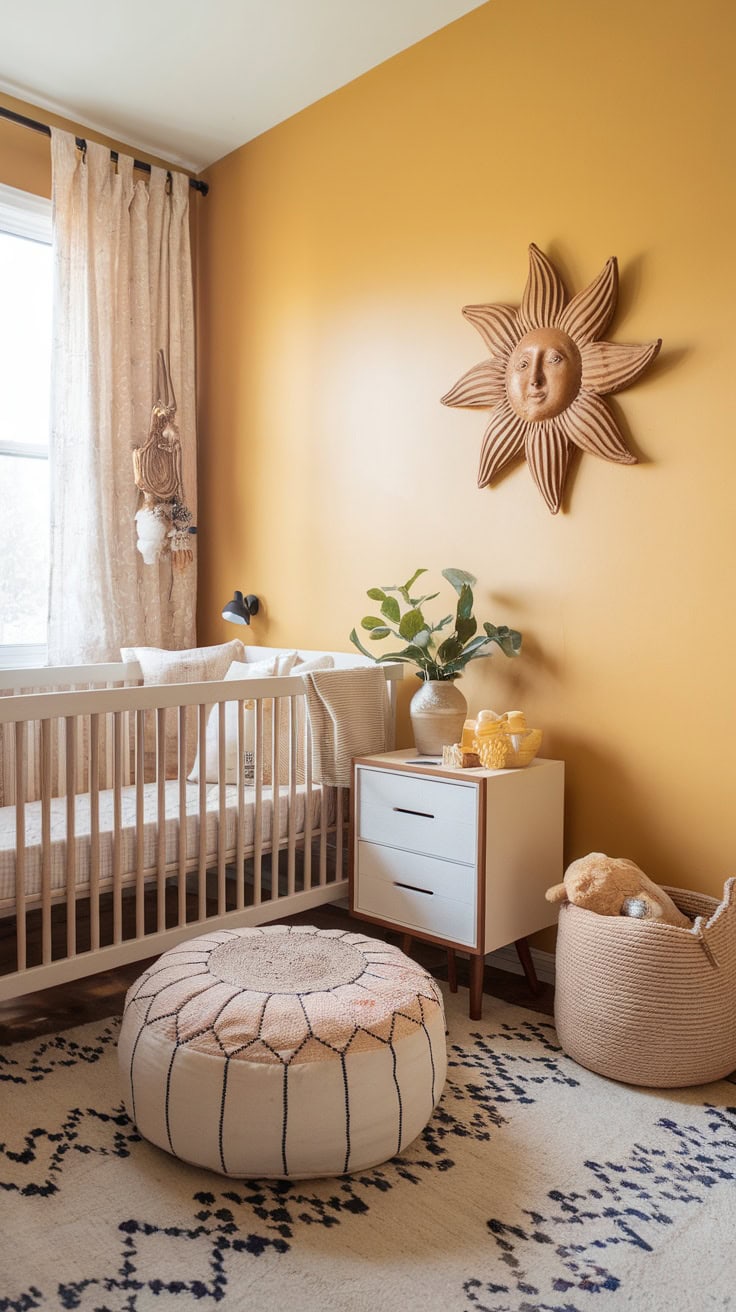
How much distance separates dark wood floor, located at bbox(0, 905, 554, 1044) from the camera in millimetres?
2059

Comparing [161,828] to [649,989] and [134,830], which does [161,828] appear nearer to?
[134,830]

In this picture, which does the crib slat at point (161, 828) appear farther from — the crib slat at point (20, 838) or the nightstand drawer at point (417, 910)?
the nightstand drawer at point (417, 910)

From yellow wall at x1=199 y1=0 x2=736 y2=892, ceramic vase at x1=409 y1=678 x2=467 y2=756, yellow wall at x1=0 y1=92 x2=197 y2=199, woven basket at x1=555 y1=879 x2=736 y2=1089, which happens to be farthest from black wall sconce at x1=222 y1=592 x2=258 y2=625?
woven basket at x1=555 y1=879 x2=736 y2=1089

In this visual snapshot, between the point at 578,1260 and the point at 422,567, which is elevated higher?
the point at 422,567

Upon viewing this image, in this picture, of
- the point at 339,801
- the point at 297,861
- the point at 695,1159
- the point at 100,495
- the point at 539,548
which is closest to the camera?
the point at 695,1159

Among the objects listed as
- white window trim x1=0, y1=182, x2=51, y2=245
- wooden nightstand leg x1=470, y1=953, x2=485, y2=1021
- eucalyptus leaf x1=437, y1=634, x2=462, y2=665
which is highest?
white window trim x1=0, y1=182, x2=51, y2=245

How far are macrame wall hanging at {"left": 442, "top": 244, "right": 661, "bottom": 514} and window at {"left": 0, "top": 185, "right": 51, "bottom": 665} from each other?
1.44 m

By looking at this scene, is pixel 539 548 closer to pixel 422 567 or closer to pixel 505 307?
pixel 422 567

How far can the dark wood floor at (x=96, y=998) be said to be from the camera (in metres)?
2.06

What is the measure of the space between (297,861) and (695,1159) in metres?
1.49

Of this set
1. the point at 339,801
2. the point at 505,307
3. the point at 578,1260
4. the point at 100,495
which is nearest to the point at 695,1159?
the point at 578,1260

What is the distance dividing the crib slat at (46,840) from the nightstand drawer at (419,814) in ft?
2.58

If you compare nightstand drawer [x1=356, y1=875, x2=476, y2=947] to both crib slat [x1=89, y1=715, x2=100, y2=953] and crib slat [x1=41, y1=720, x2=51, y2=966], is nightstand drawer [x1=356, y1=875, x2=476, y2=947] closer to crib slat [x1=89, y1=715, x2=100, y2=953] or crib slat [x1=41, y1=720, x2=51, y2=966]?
crib slat [x1=89, y1=715, x2=100, y2=953]

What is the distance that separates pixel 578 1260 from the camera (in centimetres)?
131
